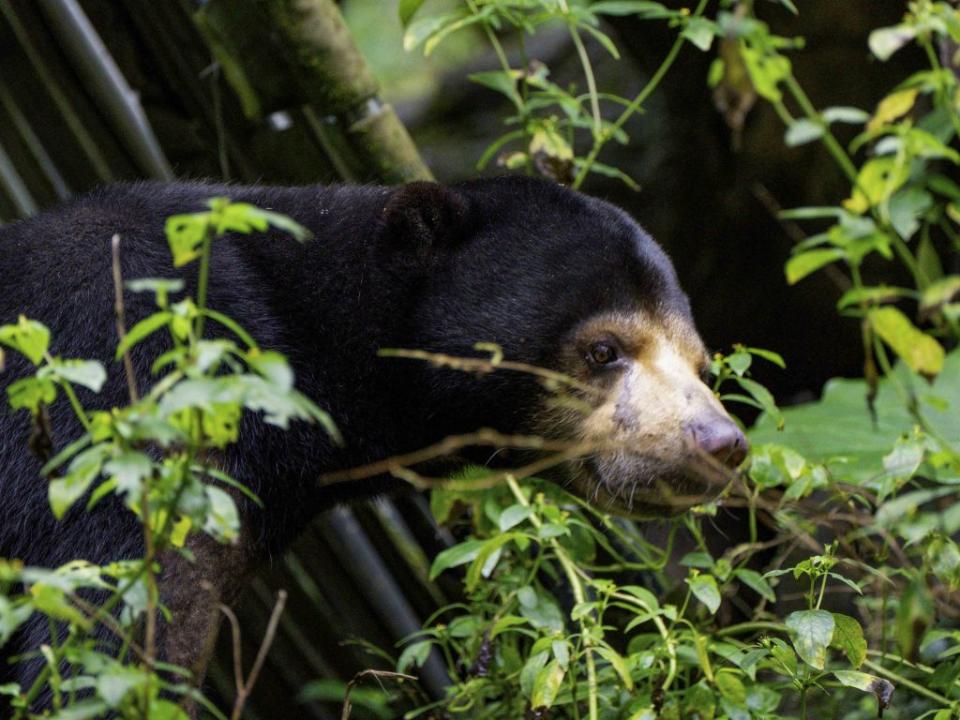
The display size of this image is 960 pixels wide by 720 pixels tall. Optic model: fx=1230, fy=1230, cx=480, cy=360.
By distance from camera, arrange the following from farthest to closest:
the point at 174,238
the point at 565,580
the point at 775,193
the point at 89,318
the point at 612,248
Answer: the point at 775,193, the point at 565,580, the point at 612,248, the point at 89,318, the point at 174,238

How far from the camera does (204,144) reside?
4.83 metres

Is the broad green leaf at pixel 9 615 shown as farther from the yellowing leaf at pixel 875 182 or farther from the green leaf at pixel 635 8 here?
the green leaf at pixel 635 8

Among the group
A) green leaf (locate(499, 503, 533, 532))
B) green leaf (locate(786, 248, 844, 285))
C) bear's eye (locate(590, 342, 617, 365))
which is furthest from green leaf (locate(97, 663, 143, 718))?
bear's eye (locate(590, 342, 617, 365))

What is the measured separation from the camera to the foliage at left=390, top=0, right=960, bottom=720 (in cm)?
201

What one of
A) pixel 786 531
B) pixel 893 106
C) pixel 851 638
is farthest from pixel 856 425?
pixel 893 106

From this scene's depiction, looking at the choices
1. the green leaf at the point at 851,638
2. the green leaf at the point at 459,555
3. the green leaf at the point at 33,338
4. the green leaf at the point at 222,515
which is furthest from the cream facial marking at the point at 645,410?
the green leaf at the point at 33,338

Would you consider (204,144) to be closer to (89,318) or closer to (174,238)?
(89,318)

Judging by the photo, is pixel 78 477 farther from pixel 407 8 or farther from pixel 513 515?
pixel 407 8

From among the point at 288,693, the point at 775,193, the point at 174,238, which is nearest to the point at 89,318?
the point at 174,238

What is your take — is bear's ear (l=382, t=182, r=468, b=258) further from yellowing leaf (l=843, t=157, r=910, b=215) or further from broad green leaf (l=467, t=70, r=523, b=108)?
yellowing leaf (l=843, t=157, r=910, b=215)

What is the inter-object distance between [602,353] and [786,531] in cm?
87

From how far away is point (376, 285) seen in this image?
11.4ft

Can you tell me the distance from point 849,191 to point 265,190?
437 cm

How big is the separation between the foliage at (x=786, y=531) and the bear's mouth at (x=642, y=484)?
10cm
